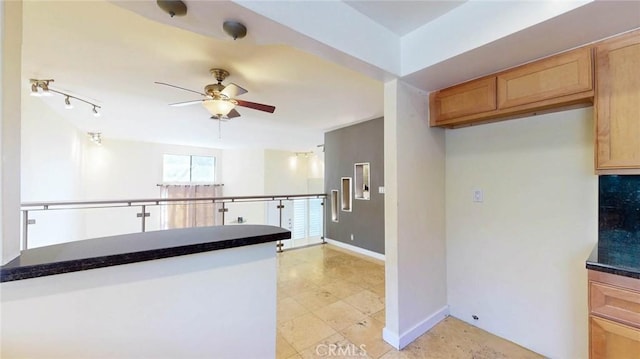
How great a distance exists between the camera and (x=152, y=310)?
106cm

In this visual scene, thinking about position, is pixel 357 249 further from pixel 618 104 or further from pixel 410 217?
pixel 618 104

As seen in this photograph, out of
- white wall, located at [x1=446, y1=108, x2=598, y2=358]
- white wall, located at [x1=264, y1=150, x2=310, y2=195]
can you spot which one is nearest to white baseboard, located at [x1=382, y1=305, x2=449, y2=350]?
white wall, located at [x1=446, y1=108, x2=598, y2=358]

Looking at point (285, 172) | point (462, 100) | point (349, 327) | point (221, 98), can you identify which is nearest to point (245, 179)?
point (285, 172)

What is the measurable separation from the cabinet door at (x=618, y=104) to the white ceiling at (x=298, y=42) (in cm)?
11

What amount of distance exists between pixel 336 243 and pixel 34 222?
4344 mm

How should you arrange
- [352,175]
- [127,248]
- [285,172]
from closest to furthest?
[127,248], [352,175], [285,172]

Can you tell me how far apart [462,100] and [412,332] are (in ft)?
6.40

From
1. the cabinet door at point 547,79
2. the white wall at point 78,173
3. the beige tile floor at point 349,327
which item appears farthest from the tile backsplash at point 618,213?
the white wall at point 78,173

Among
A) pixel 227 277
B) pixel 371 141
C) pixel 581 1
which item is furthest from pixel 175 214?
pixel 581 1

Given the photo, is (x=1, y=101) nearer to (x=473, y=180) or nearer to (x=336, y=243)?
(x=473, y=180)

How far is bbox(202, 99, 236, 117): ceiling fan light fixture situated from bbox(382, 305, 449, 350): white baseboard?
103 inches

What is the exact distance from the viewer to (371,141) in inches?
176

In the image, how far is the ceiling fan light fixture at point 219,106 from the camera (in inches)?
105

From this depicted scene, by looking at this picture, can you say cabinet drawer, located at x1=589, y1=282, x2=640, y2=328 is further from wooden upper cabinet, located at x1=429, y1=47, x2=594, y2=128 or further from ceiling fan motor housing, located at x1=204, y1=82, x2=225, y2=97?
ceiling fan motor housing, located at x1=204, y1=82, x2=225, y2=97
